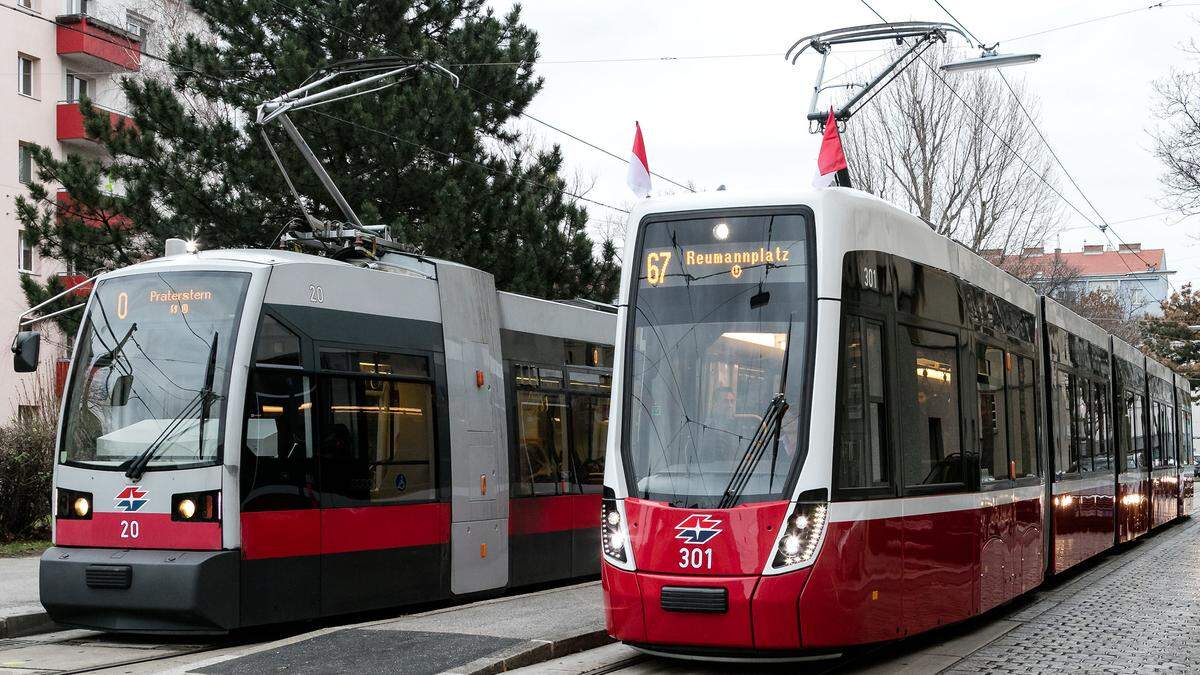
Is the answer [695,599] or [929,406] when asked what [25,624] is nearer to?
[695,599]

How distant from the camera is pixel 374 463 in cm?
1140

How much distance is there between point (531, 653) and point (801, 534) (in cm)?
210

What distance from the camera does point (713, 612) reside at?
26.8 ft

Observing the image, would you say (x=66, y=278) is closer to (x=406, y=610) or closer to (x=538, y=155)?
(x=538, y=155)

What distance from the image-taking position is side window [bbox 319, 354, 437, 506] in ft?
36.1

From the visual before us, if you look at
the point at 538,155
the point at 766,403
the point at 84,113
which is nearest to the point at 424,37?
the point at 538,155

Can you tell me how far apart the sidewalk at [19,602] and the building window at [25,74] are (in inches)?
1000

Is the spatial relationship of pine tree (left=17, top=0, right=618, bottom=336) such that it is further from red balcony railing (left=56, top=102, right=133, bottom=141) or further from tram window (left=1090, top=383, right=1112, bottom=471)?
red balcony railing (left=56, top=102, right=133, bottom=141)

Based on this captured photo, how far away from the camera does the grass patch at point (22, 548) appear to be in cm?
1671

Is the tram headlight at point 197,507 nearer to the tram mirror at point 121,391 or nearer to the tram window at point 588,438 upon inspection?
the tram mirror at point 121,391

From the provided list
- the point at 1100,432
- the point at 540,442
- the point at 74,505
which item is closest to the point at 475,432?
the point at 540,442

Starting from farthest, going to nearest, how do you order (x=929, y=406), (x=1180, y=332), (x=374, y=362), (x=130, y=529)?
(x=1180, y=332)
(x=374, y=362)
(x=130, y=529)
(x=929, y=406)

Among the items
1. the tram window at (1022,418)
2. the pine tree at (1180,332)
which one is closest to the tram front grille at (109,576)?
the tram window at (1022,418)

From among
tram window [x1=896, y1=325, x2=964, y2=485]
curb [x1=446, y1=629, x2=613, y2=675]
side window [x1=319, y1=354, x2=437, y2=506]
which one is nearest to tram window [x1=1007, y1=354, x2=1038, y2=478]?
tram window [x1=896, y1=325, x2=964, y2=485]
